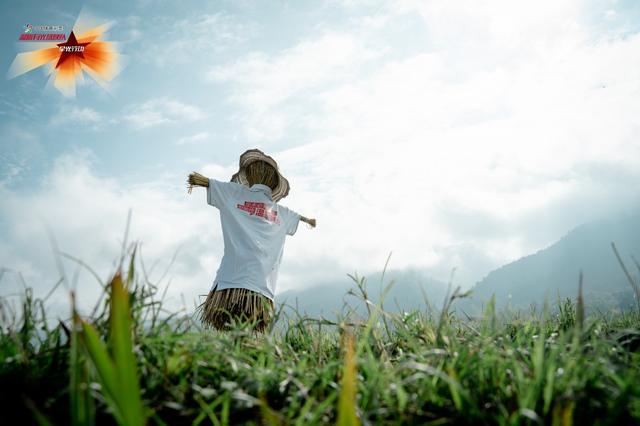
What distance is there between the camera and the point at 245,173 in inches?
245

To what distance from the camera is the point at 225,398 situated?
136 centimetres

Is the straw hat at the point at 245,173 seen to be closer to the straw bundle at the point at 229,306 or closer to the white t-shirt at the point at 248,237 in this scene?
the white t-shirt at the point at 248,237

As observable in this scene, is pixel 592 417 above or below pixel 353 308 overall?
below

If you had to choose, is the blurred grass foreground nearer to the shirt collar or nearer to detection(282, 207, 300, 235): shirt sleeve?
the shirt collar

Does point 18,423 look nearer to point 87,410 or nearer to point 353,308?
point 87,410

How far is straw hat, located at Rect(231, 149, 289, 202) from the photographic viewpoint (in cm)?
610

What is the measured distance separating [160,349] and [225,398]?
474 millimetres

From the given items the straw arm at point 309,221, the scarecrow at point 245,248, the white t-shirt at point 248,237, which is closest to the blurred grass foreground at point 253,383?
the scarecrow at point 245,248

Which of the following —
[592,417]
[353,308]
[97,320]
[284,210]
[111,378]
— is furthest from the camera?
[284,210]

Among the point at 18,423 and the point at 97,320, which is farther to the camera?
the point at 97,320

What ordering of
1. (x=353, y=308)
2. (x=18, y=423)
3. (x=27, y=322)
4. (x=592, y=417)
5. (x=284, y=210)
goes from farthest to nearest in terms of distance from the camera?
(x=284, y=210), (x=353, y=308), (x=27, y=322), (x=592, y=417), (x=18, y=423)

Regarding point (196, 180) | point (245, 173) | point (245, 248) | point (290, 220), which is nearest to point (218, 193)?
point (196, 180)

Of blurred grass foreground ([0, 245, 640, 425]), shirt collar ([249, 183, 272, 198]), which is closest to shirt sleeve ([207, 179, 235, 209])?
shirt collar ([249, 183, 272, 198])

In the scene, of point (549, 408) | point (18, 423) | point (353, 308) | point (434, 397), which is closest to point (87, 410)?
point (18, 423)
